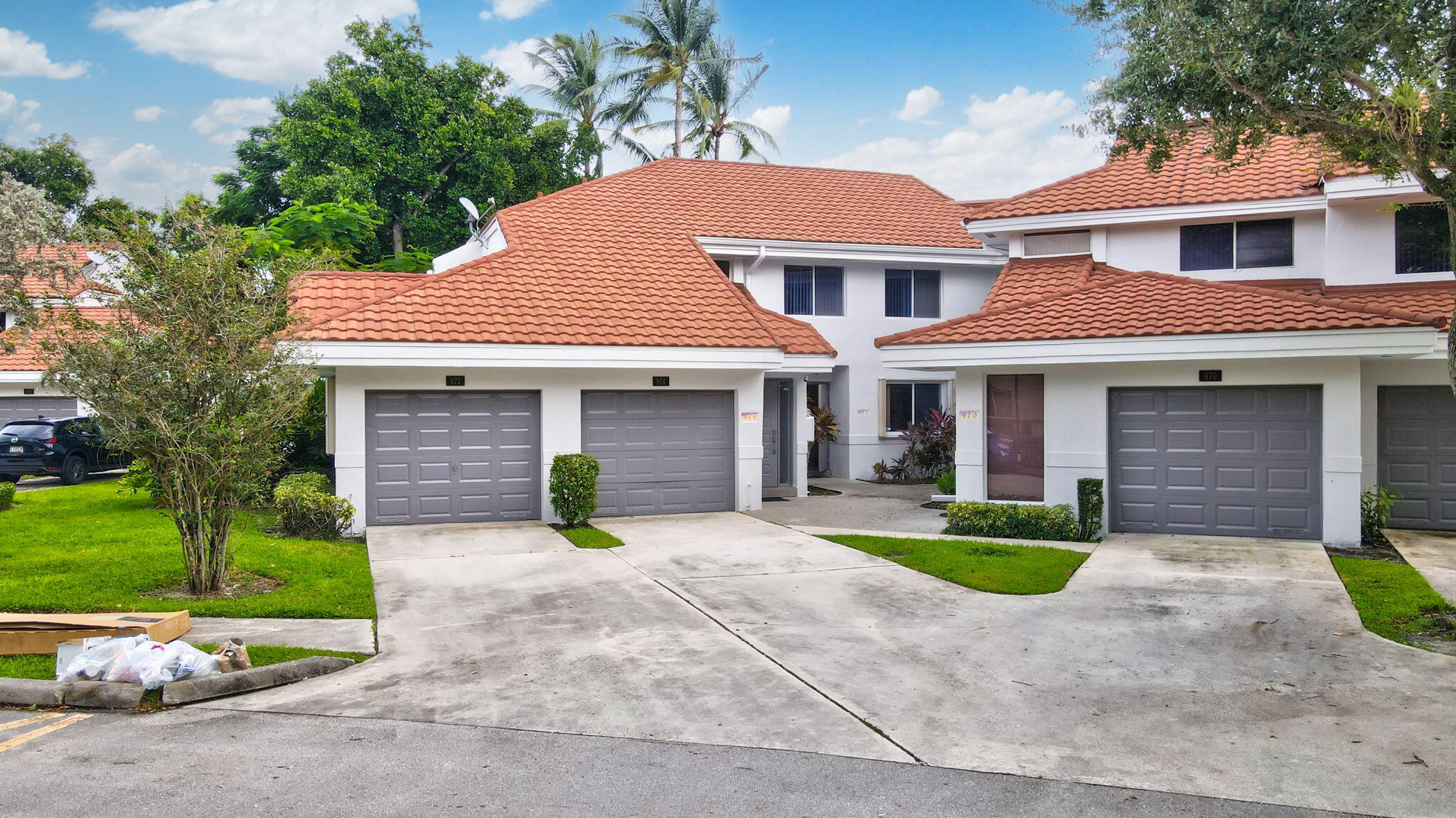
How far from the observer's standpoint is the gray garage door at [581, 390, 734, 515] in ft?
53.7

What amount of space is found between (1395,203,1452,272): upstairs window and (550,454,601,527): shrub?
1377 centimetres

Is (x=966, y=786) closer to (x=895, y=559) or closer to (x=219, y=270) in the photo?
(x=895, y=559)

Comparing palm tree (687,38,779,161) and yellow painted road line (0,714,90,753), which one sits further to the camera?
palm tree (687,38,779,161)

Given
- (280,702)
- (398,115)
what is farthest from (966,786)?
(398,115)

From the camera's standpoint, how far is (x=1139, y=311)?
14898 millimetres

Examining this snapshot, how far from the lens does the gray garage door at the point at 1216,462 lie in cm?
1410

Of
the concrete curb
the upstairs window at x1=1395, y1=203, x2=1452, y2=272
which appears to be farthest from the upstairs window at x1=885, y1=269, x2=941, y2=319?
the concrete curb

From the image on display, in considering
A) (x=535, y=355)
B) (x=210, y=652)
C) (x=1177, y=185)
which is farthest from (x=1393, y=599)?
(x=535, y=355)

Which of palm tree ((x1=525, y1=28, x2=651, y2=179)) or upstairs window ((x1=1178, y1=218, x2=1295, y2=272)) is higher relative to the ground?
palm tree ((x1=525, y1=28, x2=651, y2=179))

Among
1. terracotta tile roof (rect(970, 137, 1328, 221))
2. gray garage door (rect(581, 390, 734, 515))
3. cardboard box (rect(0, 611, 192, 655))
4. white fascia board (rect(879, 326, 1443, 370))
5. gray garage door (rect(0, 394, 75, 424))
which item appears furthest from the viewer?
gray garage door (rect(0, 394, 75, 424))

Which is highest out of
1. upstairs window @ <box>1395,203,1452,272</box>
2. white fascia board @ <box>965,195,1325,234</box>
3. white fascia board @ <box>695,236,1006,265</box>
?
white fascia board @ <box>695,236,1006,265</box>

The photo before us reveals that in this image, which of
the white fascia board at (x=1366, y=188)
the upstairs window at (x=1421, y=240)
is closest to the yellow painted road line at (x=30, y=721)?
the white fascia board at (x=1366, y=188)

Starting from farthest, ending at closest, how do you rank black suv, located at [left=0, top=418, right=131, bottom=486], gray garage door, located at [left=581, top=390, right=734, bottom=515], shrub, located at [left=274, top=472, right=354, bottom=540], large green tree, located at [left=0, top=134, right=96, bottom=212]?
large green tree, located at [left=0, top=134, right=96, bottom=212] → black suv, located at [left=0, top=418, right=131, bottom=486] → gray garage door, located at [left=581, top=390, right=734, bottom=515] → shrub, located at [left=274, top=472, right=354, bottom=540]

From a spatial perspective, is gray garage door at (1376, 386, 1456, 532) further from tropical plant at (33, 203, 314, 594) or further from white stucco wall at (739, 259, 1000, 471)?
tropical plant at (33, 203, 314, 594)
